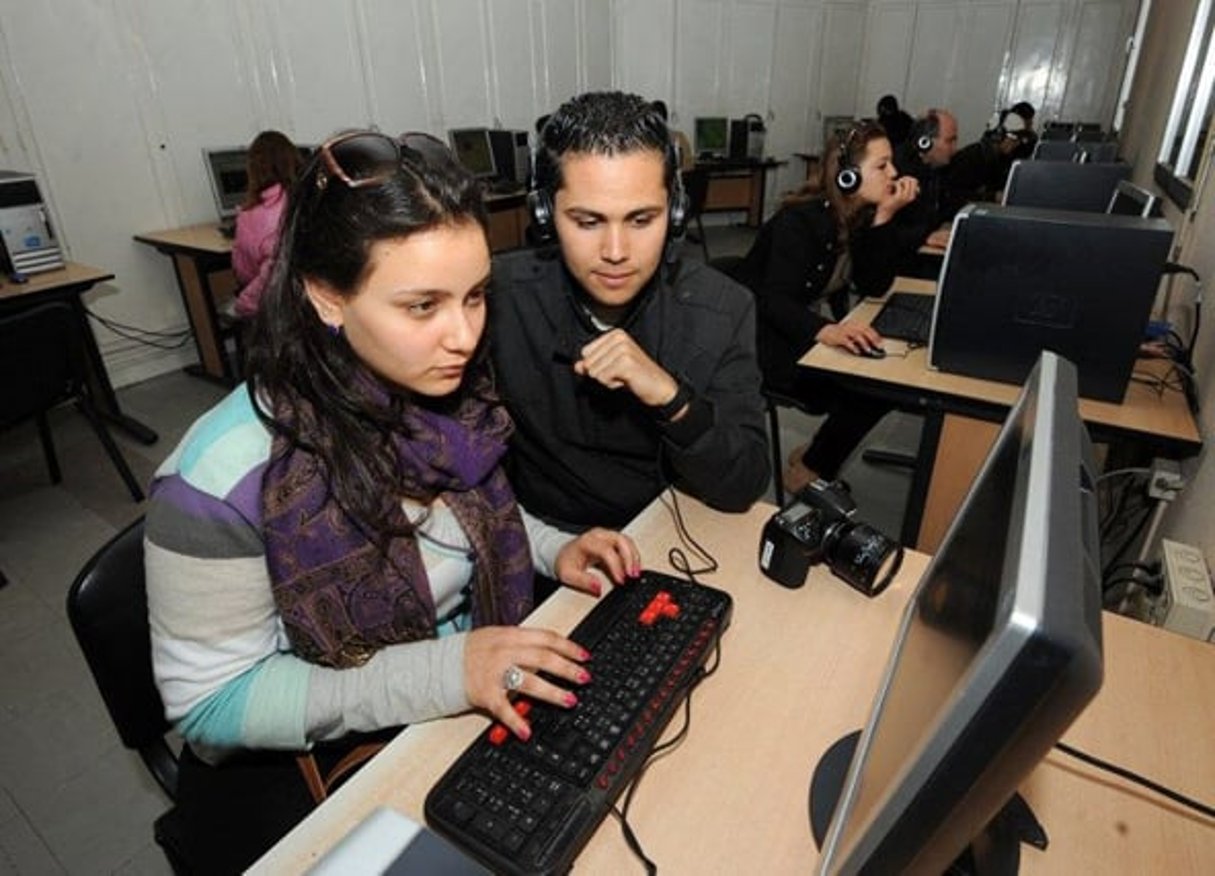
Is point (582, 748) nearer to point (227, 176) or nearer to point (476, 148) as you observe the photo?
point (227, 176)

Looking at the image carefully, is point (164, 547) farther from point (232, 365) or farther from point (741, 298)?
point (232, 365)

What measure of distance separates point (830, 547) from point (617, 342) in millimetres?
446

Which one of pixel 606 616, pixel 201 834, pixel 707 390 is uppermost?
pixel 707 390

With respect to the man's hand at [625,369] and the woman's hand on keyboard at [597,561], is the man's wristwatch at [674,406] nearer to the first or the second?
the man's hand at [625,369]

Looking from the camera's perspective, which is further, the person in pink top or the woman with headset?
the person in pink top

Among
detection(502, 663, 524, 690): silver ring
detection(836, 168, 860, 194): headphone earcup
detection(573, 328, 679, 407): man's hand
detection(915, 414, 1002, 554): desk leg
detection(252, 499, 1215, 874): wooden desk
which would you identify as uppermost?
detection(836, 168, 860, 194): headphone earcup

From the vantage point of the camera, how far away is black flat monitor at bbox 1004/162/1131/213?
2549 millimetres

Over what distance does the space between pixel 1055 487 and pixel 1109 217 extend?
1.43 meters

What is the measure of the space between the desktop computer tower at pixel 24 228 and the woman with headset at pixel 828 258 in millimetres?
2891

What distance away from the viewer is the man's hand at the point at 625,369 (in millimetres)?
1098

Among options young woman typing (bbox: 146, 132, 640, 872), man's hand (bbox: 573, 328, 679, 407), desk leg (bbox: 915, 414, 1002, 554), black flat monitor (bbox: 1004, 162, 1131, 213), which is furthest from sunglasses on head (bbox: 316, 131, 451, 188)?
black flat monitor (bbox: 1004, 162, 1131, 213)

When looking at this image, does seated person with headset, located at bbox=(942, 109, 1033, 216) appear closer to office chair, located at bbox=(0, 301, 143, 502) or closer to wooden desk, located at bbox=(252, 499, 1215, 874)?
wooden desk, located at bbox=(252, 499, 1215, 874)

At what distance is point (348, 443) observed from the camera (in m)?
0.88

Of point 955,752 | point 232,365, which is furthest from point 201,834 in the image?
point 232,365
